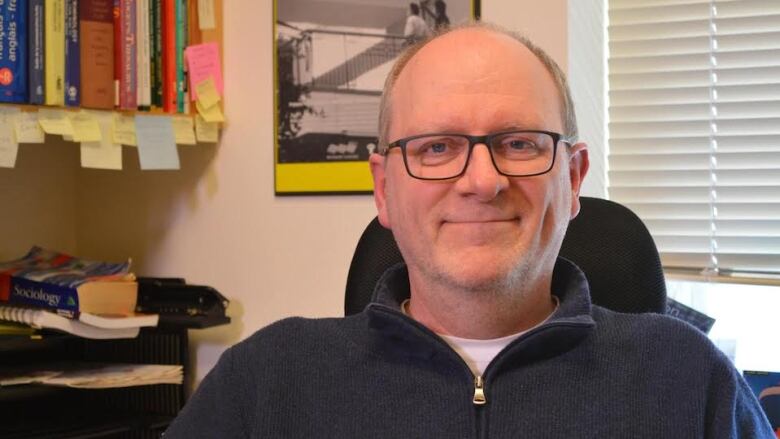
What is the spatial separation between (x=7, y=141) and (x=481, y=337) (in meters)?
1.04

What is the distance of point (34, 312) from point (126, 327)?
0.18m

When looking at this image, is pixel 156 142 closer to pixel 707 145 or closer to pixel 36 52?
pixel 36 52

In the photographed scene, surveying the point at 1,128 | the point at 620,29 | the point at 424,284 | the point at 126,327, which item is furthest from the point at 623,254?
the point at 1,128

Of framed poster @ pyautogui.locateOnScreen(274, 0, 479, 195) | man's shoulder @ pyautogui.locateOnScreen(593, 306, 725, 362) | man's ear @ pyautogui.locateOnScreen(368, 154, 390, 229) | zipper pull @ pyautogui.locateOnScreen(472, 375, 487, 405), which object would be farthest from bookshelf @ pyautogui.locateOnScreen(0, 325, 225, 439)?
man's shoulder @ pyautogui.locateOnScreen(593, 306, 725, 362)

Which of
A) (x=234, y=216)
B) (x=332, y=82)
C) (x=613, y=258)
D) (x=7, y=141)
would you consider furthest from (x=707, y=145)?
(x=7, y=141)

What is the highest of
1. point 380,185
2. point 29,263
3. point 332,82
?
point 332,82

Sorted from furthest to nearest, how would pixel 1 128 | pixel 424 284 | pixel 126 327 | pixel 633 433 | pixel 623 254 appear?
pixel 126 327, pixel 1 128, pixel 623 254, pixel 424 284, pixel 633 433

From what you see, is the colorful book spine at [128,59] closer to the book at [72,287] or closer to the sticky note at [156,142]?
the sticky note at [156,142]

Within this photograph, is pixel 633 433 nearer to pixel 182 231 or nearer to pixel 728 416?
pixel 728 416

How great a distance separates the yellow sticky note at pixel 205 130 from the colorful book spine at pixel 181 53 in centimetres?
4

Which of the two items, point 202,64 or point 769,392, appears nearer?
point 769,392

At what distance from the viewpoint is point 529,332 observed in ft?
3.54

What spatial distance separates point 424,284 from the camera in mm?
1142

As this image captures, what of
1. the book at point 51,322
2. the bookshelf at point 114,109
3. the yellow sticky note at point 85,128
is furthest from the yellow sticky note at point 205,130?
the book at point 51,322
